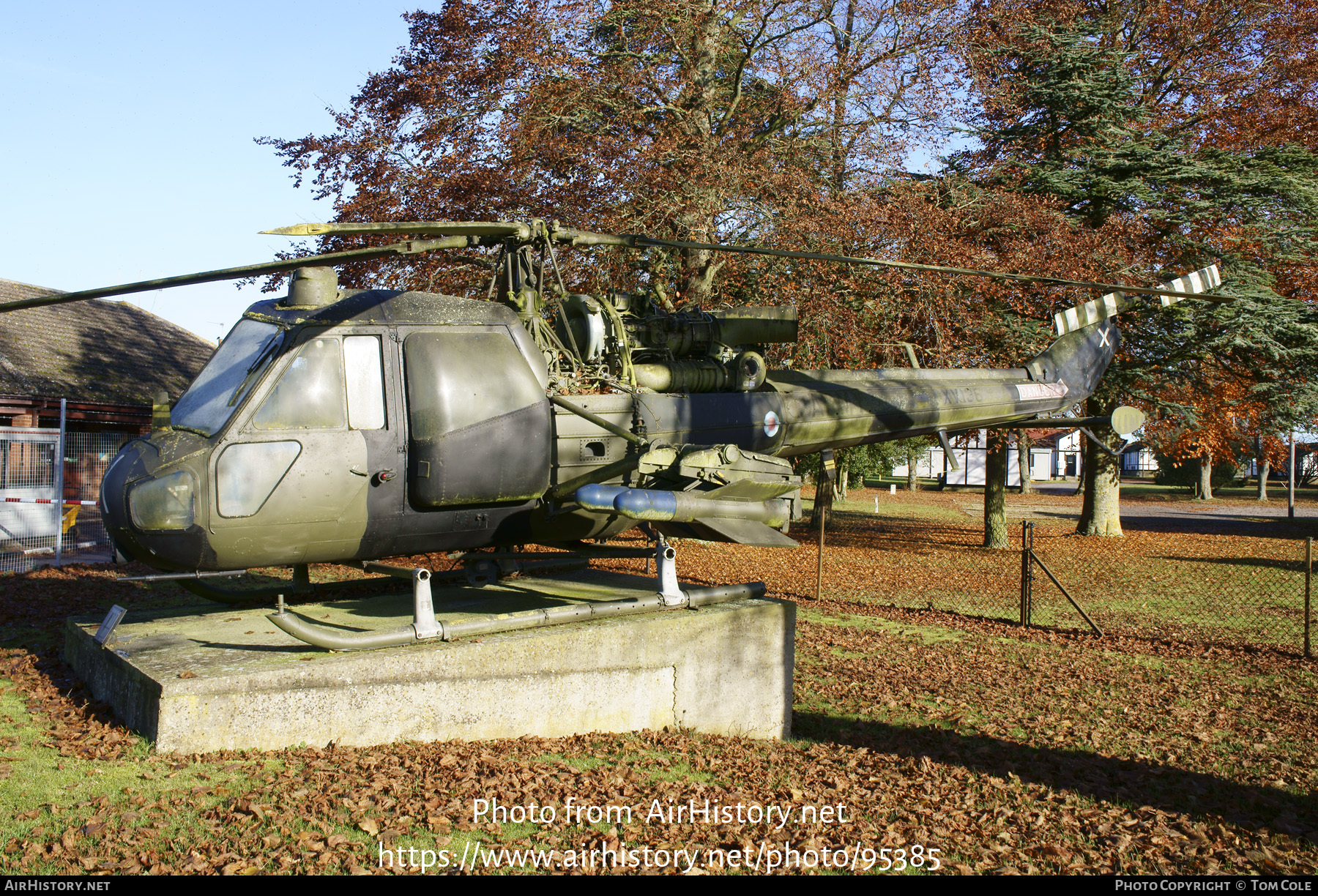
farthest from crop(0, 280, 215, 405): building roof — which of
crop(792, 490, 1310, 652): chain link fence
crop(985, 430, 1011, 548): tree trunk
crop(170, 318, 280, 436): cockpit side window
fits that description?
crop(985, 430, 1011, 548): tree trunk

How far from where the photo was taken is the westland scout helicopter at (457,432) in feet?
21.2

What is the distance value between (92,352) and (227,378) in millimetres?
18048

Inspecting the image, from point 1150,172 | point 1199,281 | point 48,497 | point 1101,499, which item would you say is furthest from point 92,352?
point 1101,499


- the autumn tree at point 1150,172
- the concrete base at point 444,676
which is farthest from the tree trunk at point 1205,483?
the concrete base at point 444,676

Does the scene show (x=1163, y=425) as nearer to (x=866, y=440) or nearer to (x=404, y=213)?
(x=866, y=440)

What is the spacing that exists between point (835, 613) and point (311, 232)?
1003 cm

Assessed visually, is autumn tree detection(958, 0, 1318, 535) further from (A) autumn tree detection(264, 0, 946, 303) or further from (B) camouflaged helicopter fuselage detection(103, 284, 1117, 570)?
(B) camouflaged helicopter fuselage detection(103, 284, 1117, 570)

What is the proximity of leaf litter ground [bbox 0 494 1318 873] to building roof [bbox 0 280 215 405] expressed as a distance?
443 inches

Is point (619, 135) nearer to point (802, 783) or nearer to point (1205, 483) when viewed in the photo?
point (802, 783)

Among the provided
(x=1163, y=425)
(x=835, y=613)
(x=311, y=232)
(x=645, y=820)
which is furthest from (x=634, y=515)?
(x=1163, y=425)

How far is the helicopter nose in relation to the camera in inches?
247

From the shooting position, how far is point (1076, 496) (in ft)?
163

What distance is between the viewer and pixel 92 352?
853 inches

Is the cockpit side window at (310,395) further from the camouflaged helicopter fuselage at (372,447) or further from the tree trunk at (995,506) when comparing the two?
the tree trunk at (995,506)
